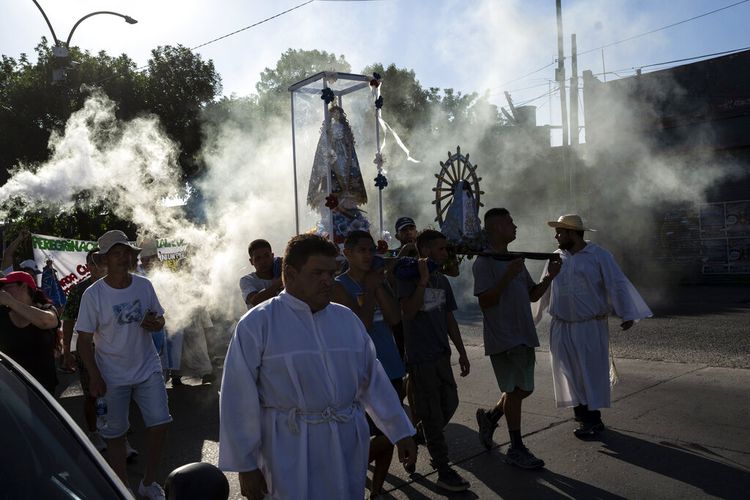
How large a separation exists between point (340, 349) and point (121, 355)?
91.0 inches

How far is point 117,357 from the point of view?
480 cm

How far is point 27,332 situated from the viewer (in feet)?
16.7

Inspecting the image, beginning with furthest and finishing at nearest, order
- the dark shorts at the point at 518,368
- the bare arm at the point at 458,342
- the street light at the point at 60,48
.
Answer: the street light at the point at 60,48, the bare arm at the point at 458,342, the dark shorts at the point at 518,368

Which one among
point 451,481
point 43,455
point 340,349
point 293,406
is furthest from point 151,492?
point 43,455

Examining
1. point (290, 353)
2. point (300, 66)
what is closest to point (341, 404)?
point (290, 353)

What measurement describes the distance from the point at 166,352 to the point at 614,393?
5.05 m

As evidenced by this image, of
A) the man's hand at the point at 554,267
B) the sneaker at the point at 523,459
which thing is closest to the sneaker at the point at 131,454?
the sneaker at the point at 523,459

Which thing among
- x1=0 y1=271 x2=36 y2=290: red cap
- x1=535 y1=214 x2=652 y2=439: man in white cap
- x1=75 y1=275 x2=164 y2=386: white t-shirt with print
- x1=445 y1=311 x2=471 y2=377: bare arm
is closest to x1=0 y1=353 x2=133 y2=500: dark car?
x1=75 y1=275 x2=164 y2=386: white t-shirt with print

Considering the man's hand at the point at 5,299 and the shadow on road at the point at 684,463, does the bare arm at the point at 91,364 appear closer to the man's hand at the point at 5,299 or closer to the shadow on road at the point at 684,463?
the man's hand at the point at 5,299

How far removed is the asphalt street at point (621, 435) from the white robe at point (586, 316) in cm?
40

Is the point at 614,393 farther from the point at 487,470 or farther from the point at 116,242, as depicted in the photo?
the point at 116,242

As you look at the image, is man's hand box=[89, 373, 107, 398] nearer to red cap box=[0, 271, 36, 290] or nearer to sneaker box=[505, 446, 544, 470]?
red cap box=[0, 271, 36, 290]

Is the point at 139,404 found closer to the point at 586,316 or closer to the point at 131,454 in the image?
the point at 131,454

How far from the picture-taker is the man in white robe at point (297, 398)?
2.94m
